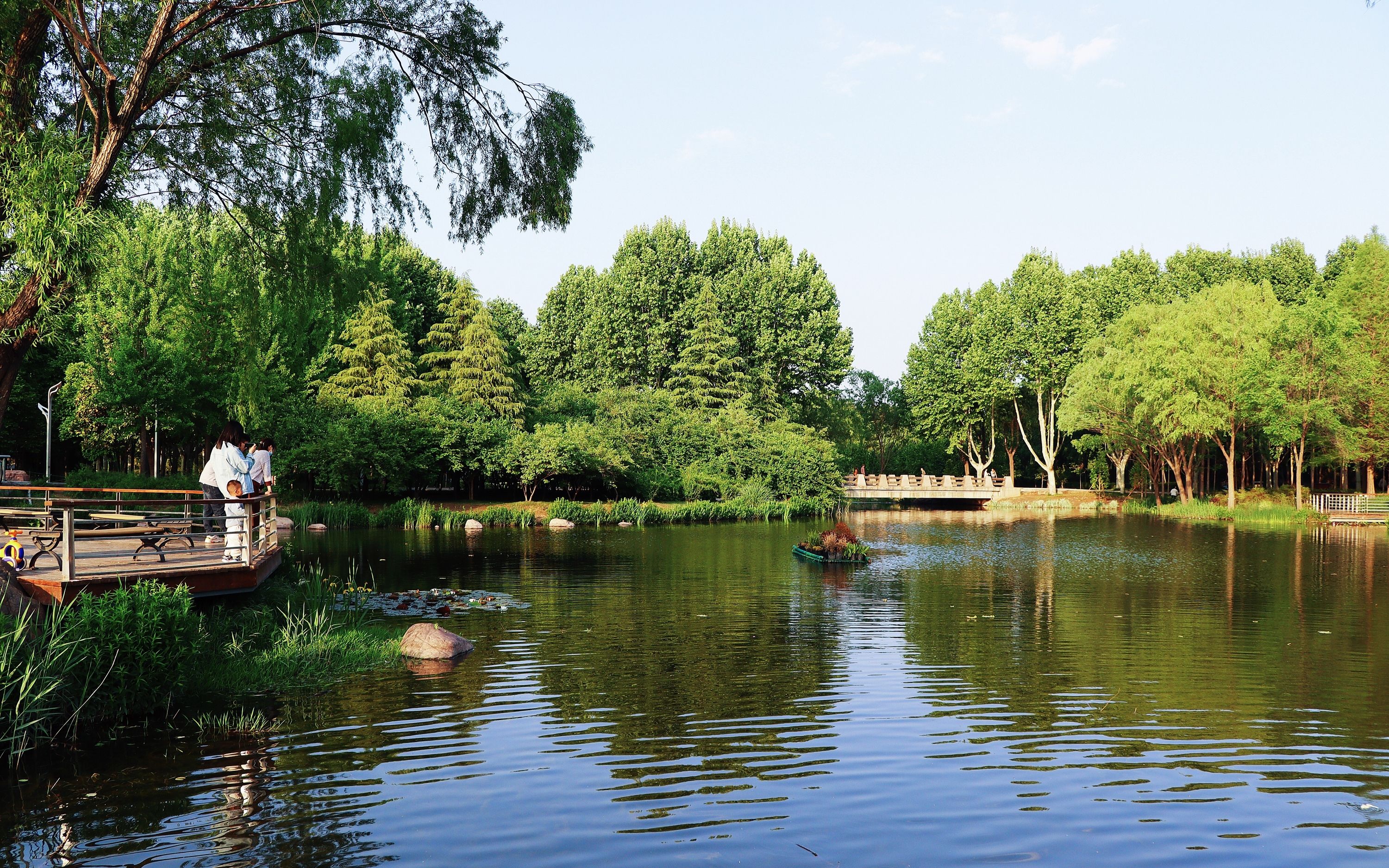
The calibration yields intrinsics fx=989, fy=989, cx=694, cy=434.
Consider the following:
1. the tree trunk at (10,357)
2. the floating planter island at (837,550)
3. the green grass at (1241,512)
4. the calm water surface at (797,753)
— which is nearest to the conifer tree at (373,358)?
the floating planter island at (837,550)

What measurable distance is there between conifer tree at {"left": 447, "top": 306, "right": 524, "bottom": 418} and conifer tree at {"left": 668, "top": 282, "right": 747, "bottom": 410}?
12533 millimetres

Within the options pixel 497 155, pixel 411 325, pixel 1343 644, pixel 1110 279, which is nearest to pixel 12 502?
pixel 497 155

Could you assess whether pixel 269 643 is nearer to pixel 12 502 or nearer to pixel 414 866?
pixel 414 866

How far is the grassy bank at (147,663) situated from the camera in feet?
30.0

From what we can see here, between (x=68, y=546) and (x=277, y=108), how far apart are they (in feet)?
24.1

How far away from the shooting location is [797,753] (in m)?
9.32

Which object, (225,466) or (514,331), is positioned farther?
(514,331)

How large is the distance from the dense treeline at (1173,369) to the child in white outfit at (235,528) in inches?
1924

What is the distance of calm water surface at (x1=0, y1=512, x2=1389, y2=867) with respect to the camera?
7.01 meters

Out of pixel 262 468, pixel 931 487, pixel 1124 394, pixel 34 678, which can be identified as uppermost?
pixel 1124 394

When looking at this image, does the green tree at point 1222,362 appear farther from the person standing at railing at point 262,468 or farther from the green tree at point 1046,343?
the person standing at railing at point 262,468

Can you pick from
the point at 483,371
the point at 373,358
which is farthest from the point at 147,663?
the point at 483,371

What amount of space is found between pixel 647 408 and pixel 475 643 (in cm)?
4033

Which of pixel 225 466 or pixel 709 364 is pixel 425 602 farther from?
pixel 709 364
